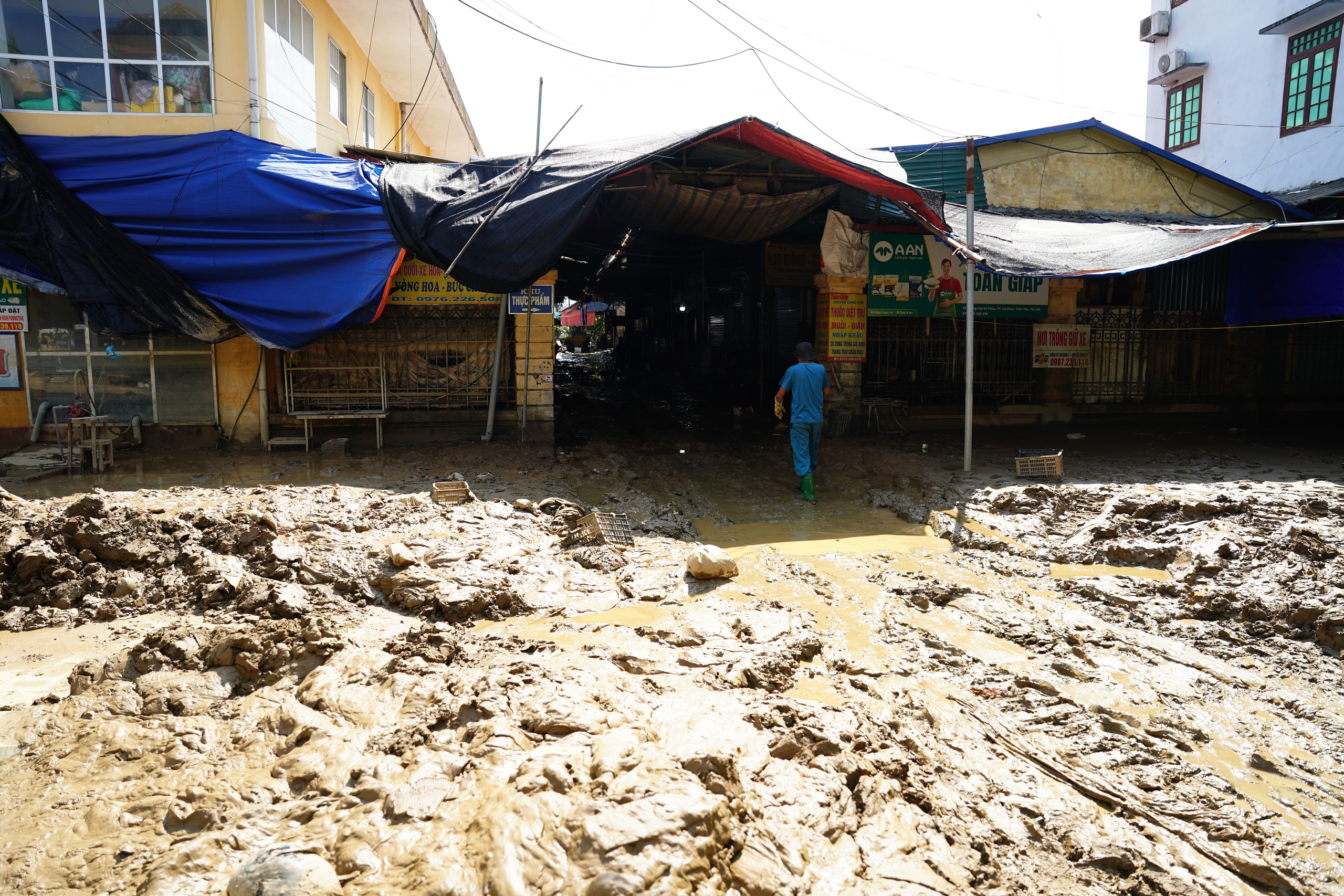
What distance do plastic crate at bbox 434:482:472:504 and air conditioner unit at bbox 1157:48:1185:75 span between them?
21.1 m

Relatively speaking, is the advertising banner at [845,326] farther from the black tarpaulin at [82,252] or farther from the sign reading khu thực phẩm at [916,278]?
the black tarpaulin at [82,252]

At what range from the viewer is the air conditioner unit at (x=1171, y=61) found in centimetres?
1889

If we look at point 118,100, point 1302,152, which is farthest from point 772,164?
point 1302,152

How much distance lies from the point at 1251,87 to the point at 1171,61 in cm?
262

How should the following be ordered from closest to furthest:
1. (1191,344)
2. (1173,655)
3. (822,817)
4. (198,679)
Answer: (822,817)
(198,679)
(1173,655)
(1191,344)

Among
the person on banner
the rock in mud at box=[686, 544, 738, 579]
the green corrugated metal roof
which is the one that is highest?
the green corrugated metal roof

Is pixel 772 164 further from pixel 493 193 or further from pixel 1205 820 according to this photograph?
pixel 1205 820

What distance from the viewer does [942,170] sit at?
1241 cm

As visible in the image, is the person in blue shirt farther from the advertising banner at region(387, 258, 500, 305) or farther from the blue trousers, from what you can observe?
the advertising banner at region(387, 258, 500, 305)

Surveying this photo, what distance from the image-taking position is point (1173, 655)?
477 cm

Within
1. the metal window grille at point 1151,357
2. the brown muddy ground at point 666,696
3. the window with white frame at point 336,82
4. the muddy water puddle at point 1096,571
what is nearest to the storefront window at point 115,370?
the brown muddy ground at point 666,696

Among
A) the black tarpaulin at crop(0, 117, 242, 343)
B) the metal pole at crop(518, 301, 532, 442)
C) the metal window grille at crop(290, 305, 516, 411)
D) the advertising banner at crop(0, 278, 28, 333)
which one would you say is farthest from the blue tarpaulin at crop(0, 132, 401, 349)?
the metal pole at crop(518, 301, 532, 442)

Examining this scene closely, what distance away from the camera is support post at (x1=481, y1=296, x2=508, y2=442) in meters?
9.91

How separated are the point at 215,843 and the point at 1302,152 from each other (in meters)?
21.2
